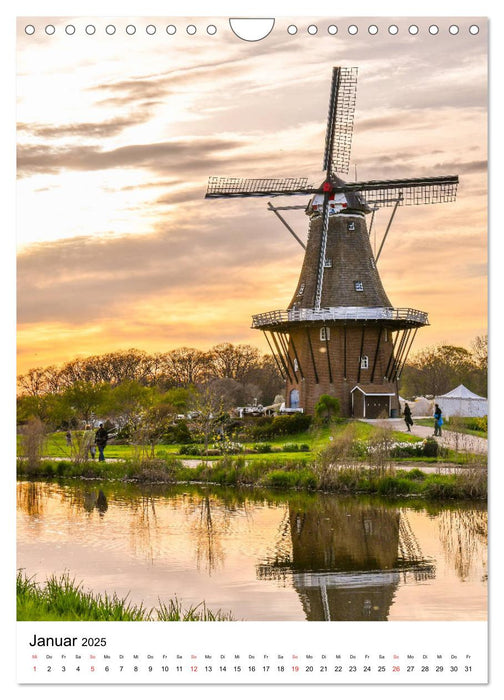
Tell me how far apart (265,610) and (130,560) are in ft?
8.09

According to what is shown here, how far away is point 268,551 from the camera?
416 inches

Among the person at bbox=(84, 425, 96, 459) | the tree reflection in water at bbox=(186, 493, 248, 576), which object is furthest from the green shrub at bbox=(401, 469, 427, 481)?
the person at bbox=(84, 425, 96, 459)

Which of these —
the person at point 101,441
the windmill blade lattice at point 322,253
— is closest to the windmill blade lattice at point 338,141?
the windmill blade lattice at point 322,253

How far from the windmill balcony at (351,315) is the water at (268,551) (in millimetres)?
10329

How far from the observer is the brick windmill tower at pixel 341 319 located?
24.2 meters

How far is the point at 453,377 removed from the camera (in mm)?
25969

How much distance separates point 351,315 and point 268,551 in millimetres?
14764

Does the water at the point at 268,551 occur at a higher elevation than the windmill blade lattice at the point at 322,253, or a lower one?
lower

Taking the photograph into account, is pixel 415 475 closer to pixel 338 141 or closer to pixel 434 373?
pixel 338 141

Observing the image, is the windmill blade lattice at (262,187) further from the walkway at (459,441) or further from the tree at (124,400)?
the walkway at (459,441)

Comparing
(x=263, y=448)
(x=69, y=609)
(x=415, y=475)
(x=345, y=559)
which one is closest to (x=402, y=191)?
(x=263, y=448)
